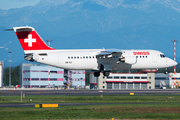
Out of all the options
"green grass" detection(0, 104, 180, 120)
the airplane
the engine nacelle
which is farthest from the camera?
the airplane

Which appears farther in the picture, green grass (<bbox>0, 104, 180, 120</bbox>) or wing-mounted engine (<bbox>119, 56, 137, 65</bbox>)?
wing-mounted engine (<bbox>119, 56, 137, 65</bbox>)

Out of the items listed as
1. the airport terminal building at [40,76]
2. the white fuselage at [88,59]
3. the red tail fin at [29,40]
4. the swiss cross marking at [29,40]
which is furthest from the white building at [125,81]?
the swiss cross marking at [29,40]

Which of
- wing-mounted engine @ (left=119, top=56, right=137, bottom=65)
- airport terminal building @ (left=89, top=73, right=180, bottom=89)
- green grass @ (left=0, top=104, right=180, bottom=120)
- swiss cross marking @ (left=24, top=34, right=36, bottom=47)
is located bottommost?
green grass @ (left=0, top=104, right=180, bottom=120)

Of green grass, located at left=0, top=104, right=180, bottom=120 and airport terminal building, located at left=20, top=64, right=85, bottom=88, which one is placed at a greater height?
airport terminal building, located at left=20, top=64, right=85, bottom=88

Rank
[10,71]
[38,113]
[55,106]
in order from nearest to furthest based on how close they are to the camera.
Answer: [38,113] < [55,106] < [10,71]

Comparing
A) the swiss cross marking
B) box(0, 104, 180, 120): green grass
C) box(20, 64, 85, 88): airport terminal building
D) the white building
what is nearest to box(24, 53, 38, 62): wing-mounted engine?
the swiss cross marking

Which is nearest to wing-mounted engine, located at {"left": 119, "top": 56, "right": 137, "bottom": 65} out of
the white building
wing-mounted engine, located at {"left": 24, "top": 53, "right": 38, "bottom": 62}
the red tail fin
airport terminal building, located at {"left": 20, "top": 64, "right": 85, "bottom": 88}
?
the red tail fin

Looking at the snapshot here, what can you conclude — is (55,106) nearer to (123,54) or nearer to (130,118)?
(130,118)

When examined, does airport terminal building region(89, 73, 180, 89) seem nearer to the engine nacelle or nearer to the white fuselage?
the white fuselage

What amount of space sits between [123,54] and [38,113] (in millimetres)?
28008

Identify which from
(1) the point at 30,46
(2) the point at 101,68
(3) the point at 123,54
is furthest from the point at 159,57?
(1) the point at 30,46

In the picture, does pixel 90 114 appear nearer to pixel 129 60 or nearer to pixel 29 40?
pixel 129 60

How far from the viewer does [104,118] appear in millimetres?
27969

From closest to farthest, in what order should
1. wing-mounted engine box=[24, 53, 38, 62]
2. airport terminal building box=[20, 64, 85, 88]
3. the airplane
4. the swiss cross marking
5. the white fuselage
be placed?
1. wing-mounted engine box=[24, 53, 38, 62]
2. the airplane
3. the white fuselage
4. the swiss cross marking
5. airport terminal building box=[20, 64, 85, 88]
